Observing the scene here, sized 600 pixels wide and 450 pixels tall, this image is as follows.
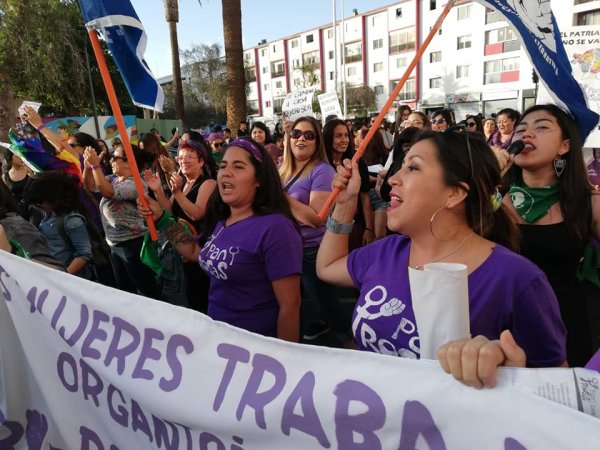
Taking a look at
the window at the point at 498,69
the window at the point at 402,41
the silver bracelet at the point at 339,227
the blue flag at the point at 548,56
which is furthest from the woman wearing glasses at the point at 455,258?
the window at the point at 402,41

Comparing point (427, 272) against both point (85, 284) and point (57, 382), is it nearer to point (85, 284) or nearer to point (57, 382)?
point (85, 284)

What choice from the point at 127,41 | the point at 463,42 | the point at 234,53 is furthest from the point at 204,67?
the point at 127,41

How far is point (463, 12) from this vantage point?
123 feet

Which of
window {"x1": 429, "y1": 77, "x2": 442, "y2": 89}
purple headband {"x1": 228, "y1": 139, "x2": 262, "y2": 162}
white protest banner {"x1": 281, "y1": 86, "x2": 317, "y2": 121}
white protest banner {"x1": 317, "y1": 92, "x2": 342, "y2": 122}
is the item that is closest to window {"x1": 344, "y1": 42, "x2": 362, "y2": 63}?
window {"x1": 429, "y1": 77, "x2": 442, "y2": 89}

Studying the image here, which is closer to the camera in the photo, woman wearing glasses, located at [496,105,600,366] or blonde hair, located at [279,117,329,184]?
woman wearing glasses, located at [496,105,600,366]

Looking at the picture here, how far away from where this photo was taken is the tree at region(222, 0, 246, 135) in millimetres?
8516

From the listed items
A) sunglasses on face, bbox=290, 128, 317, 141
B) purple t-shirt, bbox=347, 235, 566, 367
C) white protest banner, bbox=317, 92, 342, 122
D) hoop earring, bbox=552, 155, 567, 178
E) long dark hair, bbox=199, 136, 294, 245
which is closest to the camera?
purple t-shirt, bbox=347, 235, 566, 367

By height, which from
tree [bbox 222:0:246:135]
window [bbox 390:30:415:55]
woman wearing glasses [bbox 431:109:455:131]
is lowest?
woman wearing glasses [bbox 431:109:455:131]

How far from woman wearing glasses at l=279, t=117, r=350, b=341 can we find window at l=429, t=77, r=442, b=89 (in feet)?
136

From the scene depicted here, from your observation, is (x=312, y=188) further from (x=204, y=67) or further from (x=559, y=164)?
(x=204, y=67)

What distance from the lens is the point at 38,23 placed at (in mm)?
18203

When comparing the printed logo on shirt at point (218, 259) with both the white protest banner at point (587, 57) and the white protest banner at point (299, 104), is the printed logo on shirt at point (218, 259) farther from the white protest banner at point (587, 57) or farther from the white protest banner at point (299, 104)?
the white protest banner at point (299, 104)

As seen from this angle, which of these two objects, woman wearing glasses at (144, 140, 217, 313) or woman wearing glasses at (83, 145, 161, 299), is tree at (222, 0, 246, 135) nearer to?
woman wearing glasses at (144, 140, 217, 313)

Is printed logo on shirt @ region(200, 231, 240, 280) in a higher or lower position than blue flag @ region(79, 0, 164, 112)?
lower
